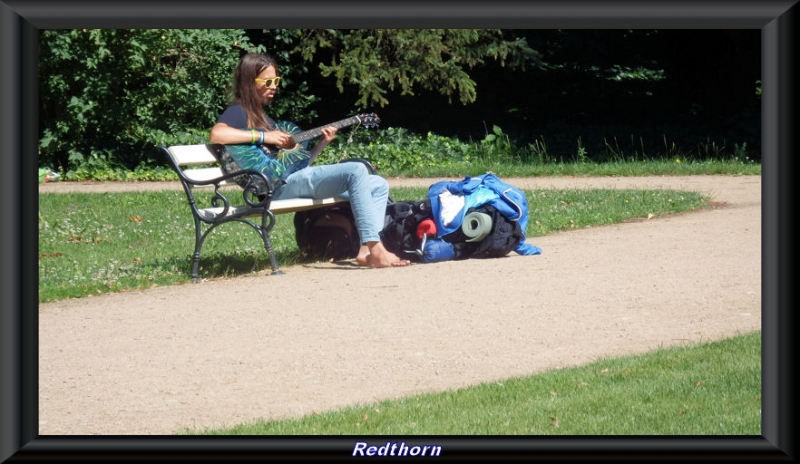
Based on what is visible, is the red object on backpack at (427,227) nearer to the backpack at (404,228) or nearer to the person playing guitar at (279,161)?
the backpack at (404,228)

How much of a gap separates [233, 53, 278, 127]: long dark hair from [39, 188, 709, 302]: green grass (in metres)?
1.13

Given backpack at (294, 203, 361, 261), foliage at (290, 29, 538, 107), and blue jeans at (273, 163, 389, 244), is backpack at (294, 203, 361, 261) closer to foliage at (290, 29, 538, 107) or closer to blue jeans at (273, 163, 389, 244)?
blue jeans at (273, 163, 389, 244)

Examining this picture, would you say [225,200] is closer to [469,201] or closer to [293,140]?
[293,140]

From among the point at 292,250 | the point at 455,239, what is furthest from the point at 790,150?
the point at 292,250

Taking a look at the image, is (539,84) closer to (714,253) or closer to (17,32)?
(714,253)

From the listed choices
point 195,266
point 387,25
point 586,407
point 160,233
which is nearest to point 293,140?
point 195,266

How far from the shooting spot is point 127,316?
260 inches

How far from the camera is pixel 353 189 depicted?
7891mm

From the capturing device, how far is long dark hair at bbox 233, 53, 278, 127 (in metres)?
7.90

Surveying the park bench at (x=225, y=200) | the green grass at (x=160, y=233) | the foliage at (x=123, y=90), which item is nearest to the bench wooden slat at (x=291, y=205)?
the park bench at (x=225, y=200)

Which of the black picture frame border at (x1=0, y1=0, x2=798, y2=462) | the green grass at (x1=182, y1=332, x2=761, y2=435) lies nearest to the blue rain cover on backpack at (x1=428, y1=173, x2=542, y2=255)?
the green grass at (x1=182, y1=332, x2=761, y2=435)

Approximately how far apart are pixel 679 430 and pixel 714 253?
15.0 feet

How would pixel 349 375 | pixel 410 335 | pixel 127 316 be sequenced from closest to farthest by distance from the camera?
pixel 349 375 < pixel 410 335 < pixel 127 316

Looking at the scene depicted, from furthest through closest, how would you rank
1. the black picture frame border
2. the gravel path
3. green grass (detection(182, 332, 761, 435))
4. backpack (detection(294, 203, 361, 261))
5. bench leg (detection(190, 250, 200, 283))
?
1. backpack (detection(294, 203, 361, 261))
2. bench leg (detection(190, 250, 200, 283))
3. the gravel path
4. green grass (detection(182, 332, 761, 435))
5. the black picture frame border
